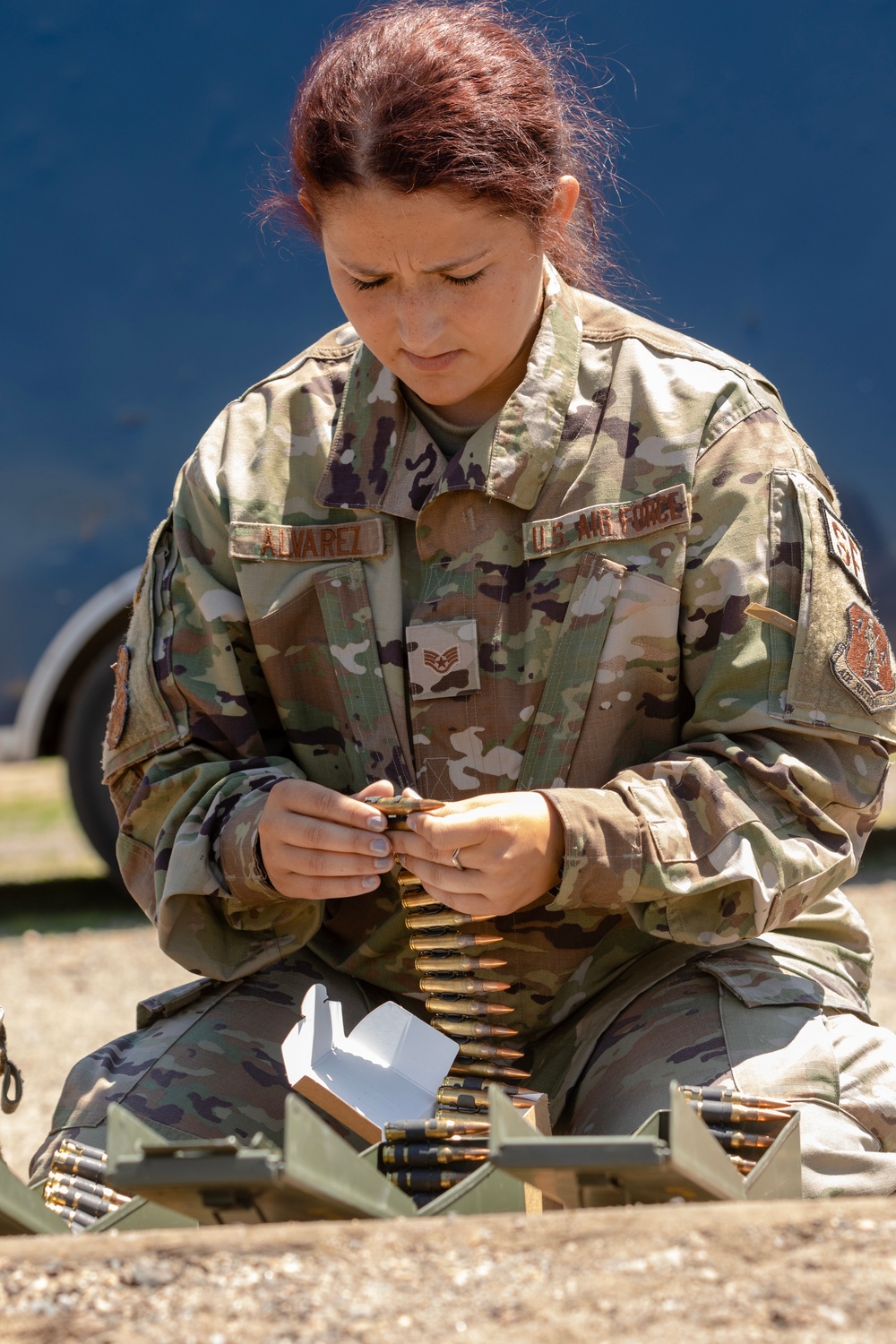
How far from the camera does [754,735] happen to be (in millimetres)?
2391

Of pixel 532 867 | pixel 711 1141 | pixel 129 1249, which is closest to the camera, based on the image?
pixel 129 1249

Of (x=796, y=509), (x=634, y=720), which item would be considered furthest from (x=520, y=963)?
(x=796, y=509)

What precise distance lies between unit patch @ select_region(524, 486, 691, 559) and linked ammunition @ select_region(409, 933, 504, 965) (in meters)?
0.62

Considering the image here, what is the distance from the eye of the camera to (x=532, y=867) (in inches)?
87.5

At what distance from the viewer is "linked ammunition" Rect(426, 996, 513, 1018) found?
245 centimetres

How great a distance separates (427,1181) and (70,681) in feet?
14.1

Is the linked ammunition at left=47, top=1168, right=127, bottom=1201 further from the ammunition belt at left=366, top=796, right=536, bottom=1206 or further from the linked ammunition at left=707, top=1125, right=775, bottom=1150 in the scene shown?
the linked ammunition at left=707, top=1125, right=775, bottom=1150

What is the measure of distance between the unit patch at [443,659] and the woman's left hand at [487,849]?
0.31 metres

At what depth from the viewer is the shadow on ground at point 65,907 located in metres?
6.24

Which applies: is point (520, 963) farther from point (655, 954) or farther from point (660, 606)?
point (660, 606)

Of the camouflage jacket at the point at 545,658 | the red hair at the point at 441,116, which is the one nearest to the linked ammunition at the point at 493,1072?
the camouflage jacket at the point at 545,658

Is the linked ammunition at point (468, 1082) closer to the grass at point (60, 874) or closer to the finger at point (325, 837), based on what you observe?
the finger at point (325, 837)

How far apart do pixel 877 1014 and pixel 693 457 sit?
2527 mm

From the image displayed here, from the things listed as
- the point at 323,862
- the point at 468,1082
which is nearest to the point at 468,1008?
the point at 468,1082
